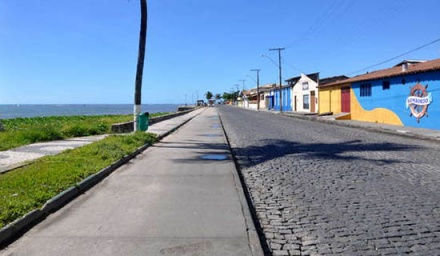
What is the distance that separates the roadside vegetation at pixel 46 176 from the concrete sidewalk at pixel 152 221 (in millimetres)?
381

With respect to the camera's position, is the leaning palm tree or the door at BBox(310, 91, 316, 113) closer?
the leaning palm tree

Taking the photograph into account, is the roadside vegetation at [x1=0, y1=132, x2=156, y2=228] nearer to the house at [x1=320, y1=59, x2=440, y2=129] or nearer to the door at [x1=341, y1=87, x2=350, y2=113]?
the house at [x1=320, y1=59, x2=440, y2=129]

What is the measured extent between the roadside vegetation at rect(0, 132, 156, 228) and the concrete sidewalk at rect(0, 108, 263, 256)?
15.0 inches

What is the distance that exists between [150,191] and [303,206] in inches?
107

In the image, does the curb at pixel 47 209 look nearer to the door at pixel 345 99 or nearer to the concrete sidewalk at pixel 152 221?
the concrete sidewalk at pixel 152 221

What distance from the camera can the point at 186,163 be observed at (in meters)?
11.0

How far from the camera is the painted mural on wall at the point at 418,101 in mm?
23075

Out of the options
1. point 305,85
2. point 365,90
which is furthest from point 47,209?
point 305,85

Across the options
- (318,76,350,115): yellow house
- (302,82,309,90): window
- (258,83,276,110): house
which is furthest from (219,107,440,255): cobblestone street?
(258,83,276,110): house

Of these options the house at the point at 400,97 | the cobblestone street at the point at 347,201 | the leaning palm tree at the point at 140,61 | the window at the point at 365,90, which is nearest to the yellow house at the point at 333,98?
the house at the point at 400,97

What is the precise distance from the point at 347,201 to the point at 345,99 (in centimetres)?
3111

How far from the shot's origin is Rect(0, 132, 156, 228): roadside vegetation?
19.1ft

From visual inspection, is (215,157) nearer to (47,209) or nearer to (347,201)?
(347,201)

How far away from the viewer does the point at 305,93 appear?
5494 cm
